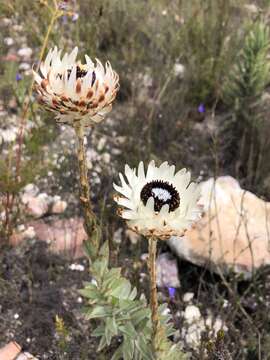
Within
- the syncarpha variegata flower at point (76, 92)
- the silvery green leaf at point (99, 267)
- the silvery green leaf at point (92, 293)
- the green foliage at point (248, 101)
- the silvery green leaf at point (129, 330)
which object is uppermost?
the green foliage at point (248, 101)

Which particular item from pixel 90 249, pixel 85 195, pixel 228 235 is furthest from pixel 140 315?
pixel 228 235

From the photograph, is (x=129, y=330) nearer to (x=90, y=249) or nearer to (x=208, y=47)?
(x=90, y=249)

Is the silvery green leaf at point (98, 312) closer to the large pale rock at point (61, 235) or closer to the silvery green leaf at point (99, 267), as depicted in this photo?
the silvery green leaf at point (99, 267)

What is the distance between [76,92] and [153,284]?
1.76ft

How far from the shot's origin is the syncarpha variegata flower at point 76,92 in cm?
140

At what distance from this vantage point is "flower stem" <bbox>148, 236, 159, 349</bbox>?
4.67ft

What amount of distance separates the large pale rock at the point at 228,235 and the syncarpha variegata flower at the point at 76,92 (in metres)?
1.16

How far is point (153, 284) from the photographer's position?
4.78 feet

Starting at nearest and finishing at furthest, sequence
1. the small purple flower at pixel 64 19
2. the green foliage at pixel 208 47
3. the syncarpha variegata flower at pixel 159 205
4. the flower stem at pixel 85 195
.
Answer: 1. the syncarpha variegata flower at pixel 159 205
2. the flower stem at pixel 85 195
3. the green foliage at pixel 208 47
4. the small purple flower at pixel 64 19

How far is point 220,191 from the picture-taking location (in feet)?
9.39

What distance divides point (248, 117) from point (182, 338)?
1452mm

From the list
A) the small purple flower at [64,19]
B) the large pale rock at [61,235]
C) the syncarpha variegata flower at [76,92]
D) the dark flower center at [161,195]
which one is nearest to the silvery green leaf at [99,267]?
the dark flower center at [161,195]

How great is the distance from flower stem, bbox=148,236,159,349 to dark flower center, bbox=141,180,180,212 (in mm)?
93

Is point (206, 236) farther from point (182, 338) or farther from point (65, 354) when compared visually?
point (65, 354)
